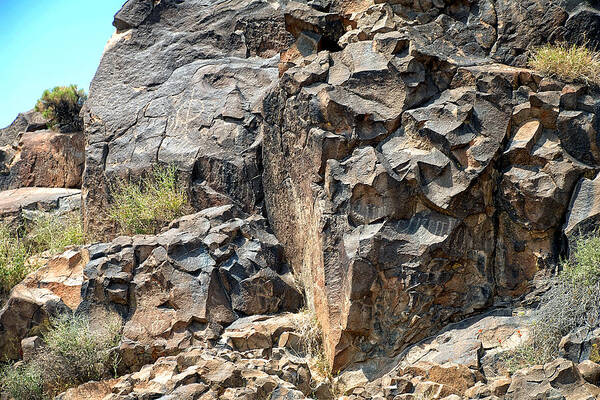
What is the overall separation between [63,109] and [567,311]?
9.44m

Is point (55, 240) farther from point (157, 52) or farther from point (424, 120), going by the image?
point (424, 120)

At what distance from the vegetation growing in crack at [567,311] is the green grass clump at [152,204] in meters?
4.80

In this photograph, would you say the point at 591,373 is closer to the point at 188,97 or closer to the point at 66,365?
the point at 66,365

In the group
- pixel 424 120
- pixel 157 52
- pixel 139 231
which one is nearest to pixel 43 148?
pixel 157 52

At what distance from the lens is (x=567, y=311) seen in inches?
281

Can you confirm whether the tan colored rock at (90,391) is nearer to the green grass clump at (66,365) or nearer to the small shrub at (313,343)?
the green grass clump at (66,365)

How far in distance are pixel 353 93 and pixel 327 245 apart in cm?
179

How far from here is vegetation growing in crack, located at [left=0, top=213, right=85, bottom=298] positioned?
33.3ft

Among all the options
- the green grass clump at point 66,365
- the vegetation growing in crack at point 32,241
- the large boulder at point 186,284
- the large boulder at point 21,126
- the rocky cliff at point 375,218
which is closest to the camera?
the rocky cliff at point 375,218

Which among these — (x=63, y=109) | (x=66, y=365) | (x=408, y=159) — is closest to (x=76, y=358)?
(x=66, y=365)

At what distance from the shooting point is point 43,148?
13.0 meters

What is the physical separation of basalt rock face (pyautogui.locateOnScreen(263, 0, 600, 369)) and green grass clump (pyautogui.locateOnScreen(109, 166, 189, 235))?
204 centimetres

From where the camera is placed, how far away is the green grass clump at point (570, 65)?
818 centimetres

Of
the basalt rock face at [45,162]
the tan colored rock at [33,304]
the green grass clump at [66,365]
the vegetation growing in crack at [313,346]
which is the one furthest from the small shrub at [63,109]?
the vegetation growing in crack at [313,346]
